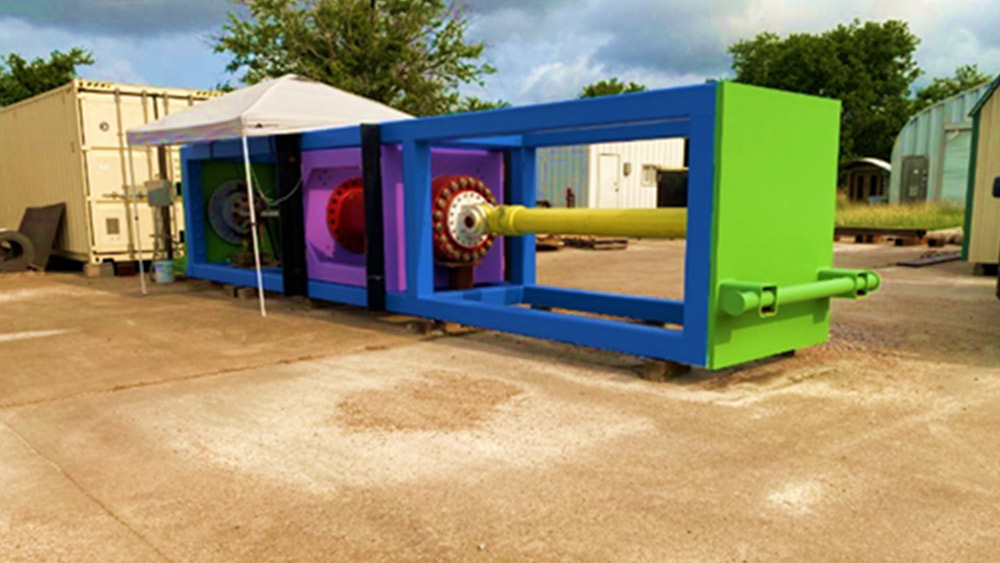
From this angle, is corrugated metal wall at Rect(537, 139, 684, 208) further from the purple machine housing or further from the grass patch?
the purple machine housing

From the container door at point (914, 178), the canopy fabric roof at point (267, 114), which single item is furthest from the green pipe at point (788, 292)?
the container door at point (914, 178)

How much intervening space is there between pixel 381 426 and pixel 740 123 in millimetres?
3067

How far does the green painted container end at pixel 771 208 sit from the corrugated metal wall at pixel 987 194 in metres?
7.16

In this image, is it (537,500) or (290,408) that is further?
(290,408)

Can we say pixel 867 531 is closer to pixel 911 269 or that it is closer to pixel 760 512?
pixel 760 512

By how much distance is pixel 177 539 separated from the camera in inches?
121

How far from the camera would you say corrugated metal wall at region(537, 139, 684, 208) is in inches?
836

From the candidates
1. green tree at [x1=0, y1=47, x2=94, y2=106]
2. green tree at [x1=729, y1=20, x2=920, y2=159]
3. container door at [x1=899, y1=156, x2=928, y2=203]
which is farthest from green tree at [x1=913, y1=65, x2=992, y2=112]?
green tree at [x1=0, y1=47, x2=94, y2=106]

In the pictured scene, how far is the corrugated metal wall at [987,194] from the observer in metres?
11.3

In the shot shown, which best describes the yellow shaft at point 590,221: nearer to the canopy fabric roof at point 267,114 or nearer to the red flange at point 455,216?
the red flange at point 455,216

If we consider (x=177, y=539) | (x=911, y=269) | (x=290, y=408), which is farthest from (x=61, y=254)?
(x=911, y=269)

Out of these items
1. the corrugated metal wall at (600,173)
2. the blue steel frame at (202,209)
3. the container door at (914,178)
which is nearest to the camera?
the blue steel frame at (202,209)

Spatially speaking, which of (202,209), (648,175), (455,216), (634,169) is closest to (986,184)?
(455,216)

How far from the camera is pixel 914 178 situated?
83.1 feet
